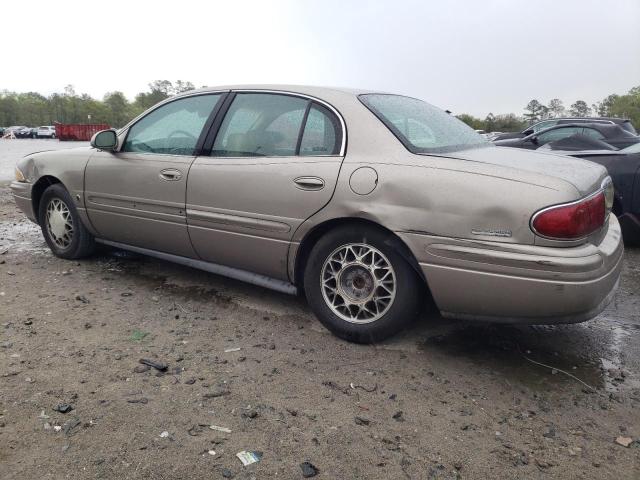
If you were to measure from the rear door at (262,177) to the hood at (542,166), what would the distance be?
854 mm

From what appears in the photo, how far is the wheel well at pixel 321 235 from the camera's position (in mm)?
2975

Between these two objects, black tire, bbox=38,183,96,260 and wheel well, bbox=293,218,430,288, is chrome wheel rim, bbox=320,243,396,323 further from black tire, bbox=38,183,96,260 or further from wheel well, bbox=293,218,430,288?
black tire, bbox=38,183,96,260

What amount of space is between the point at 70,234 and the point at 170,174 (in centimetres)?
157

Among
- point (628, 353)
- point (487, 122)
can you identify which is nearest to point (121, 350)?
point (628, 353)

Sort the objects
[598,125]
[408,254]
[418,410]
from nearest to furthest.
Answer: [418,410] → [408,254] → [598,125]

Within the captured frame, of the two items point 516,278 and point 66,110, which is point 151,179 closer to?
point 516,278

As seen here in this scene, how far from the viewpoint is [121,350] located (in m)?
3.07

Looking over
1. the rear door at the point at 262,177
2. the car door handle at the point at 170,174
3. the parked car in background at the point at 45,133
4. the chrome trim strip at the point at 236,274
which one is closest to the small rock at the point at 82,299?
the chrome trim strip at the point at 236,274

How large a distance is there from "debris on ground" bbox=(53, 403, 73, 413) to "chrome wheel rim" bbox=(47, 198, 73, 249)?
2.67 metres

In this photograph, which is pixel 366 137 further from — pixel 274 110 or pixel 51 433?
pixel 51 433

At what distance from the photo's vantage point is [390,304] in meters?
3.09

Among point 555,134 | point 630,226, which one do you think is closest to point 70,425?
point 630,226

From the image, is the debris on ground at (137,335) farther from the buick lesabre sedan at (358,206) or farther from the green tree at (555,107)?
the green tree at (555,107)

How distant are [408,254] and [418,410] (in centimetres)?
86
